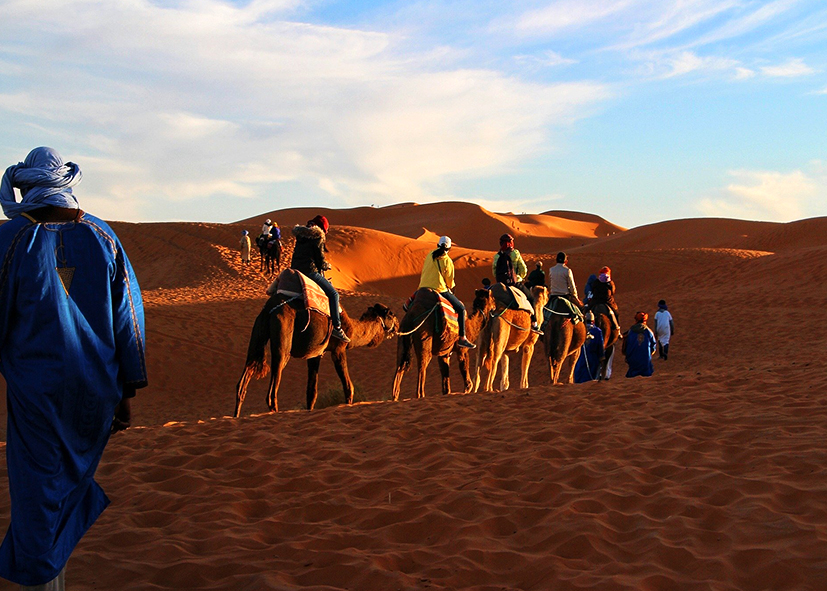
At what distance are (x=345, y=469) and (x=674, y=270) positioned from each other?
34709 millimetres

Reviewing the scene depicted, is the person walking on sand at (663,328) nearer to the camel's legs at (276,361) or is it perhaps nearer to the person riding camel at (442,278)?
the person riding camel at (442,278)

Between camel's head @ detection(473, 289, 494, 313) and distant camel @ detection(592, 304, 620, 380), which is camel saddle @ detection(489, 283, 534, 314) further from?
distant camel @ detection(592, 304, 620, 380)

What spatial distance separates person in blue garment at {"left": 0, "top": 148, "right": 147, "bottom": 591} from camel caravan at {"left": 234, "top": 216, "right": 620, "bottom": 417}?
228 inches

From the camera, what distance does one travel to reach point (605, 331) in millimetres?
14570

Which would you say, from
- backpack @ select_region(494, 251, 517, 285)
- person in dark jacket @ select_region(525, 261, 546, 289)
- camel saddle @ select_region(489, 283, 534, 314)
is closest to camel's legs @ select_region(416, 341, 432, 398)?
Answer: camel saddle @ select_region(489, 283, 534, 314)

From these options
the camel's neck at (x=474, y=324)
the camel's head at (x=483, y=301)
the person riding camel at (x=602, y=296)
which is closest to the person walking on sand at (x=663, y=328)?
the person riding camel at (x=602, y=296)

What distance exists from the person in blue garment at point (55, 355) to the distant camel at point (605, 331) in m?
11.8

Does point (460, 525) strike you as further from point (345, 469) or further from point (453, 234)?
point (453, 234)

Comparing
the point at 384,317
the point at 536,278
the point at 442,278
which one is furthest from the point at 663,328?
the point at 384,317

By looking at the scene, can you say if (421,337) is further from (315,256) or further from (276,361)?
(276,361)

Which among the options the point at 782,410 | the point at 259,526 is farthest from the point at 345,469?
the point at 782,410

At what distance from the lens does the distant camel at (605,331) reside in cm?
1441

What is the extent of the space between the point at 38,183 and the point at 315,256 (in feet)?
20.9

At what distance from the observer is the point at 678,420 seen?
7.44 metres
